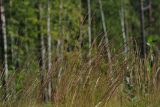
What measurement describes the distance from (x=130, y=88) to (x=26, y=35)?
32948 millimetres

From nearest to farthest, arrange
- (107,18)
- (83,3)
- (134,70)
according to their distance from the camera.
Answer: (134,70)
(107,18)
(83,3)

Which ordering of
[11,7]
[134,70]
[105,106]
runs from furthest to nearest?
[11,7] < [134,70] < [105,106]

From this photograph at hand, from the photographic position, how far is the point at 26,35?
125 ft

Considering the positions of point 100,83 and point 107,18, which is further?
point 107,18

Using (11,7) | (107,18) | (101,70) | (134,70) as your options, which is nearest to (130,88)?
(134,70)

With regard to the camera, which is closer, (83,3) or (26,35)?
(26,35)

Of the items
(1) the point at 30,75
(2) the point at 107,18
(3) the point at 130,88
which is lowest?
(2) the point at 107,18

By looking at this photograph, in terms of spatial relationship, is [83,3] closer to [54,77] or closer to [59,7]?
[59,7]

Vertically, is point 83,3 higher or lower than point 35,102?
lower

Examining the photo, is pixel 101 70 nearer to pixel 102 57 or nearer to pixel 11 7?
pixel 102 57

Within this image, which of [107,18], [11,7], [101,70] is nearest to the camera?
[101,70]

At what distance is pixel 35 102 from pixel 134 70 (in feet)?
3.87

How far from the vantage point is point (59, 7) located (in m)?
39.7

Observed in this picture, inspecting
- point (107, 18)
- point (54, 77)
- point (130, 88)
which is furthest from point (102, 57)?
point (107, 18)
